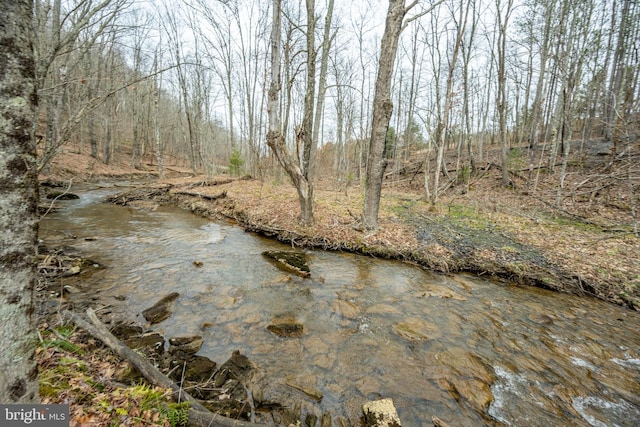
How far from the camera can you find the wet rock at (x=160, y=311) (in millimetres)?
3838

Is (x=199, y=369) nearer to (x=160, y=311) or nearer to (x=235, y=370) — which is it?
(x=235, y=370)

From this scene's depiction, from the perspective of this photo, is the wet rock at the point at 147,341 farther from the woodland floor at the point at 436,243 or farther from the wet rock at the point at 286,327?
the wet rock at the point at 286,327

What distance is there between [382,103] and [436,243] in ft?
14.5

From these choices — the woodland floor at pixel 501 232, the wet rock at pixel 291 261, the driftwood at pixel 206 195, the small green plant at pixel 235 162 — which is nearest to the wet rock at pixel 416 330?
the wet rock at pixel 291 261

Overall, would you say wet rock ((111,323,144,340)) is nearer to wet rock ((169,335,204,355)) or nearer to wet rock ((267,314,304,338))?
wet rock ((169,335,204,355))

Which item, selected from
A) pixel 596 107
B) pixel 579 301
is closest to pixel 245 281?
pixel 579 301

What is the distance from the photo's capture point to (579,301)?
16.9ft

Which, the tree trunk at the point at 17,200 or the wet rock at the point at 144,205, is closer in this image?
the tree trunk at the point at 17,200

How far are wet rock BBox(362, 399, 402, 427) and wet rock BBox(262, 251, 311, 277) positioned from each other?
3.31 metres

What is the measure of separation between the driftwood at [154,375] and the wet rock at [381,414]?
1245mm

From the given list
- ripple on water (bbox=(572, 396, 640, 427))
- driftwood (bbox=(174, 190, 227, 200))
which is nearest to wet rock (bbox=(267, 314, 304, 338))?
ripple on water (bbox=(572, 396, 640, 427))

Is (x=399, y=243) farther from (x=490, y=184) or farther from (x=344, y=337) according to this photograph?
(x=490, y=184)

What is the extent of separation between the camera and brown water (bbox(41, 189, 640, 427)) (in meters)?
2.90

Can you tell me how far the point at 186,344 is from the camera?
3.37 meters
